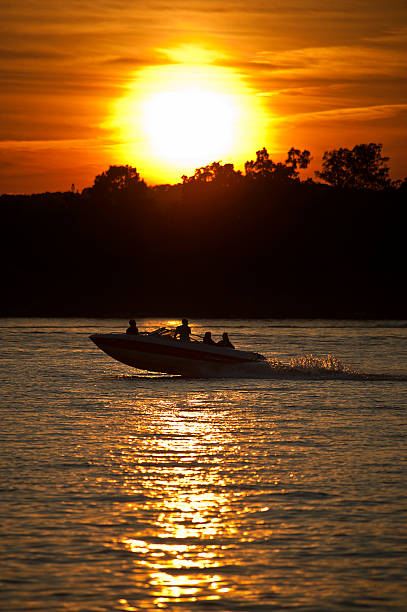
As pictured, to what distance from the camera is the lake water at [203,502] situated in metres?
10.6

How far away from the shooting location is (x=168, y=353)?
34.6 metres

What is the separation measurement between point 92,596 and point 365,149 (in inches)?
6033

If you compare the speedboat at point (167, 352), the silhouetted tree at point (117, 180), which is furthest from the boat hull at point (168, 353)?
the silhouetted tree at point (117, 180)

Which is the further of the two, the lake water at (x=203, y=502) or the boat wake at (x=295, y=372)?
the boat wake at (x=295, y=372)

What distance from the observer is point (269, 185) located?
142m

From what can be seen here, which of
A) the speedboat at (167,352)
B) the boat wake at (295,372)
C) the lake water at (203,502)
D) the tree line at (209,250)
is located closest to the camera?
the lake water at (203,502)

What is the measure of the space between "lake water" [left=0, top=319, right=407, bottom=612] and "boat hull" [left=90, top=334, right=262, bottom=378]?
3798mm

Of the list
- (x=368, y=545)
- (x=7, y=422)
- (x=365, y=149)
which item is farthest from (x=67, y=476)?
(x=365, y=149)

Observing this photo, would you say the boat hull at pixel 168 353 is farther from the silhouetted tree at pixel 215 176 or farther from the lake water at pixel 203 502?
the silhouetted tree at pixel 215 176

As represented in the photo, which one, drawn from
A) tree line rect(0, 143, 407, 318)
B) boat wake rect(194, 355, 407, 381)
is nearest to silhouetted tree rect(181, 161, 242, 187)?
tree line rect(0, 143, 407, 318)

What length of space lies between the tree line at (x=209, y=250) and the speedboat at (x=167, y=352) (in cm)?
8777

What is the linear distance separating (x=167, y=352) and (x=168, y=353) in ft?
0.19

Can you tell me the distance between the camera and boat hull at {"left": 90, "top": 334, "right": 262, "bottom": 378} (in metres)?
34.4

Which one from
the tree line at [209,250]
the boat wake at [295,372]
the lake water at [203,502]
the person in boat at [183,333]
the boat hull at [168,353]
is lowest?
the lake water at [203,502]
